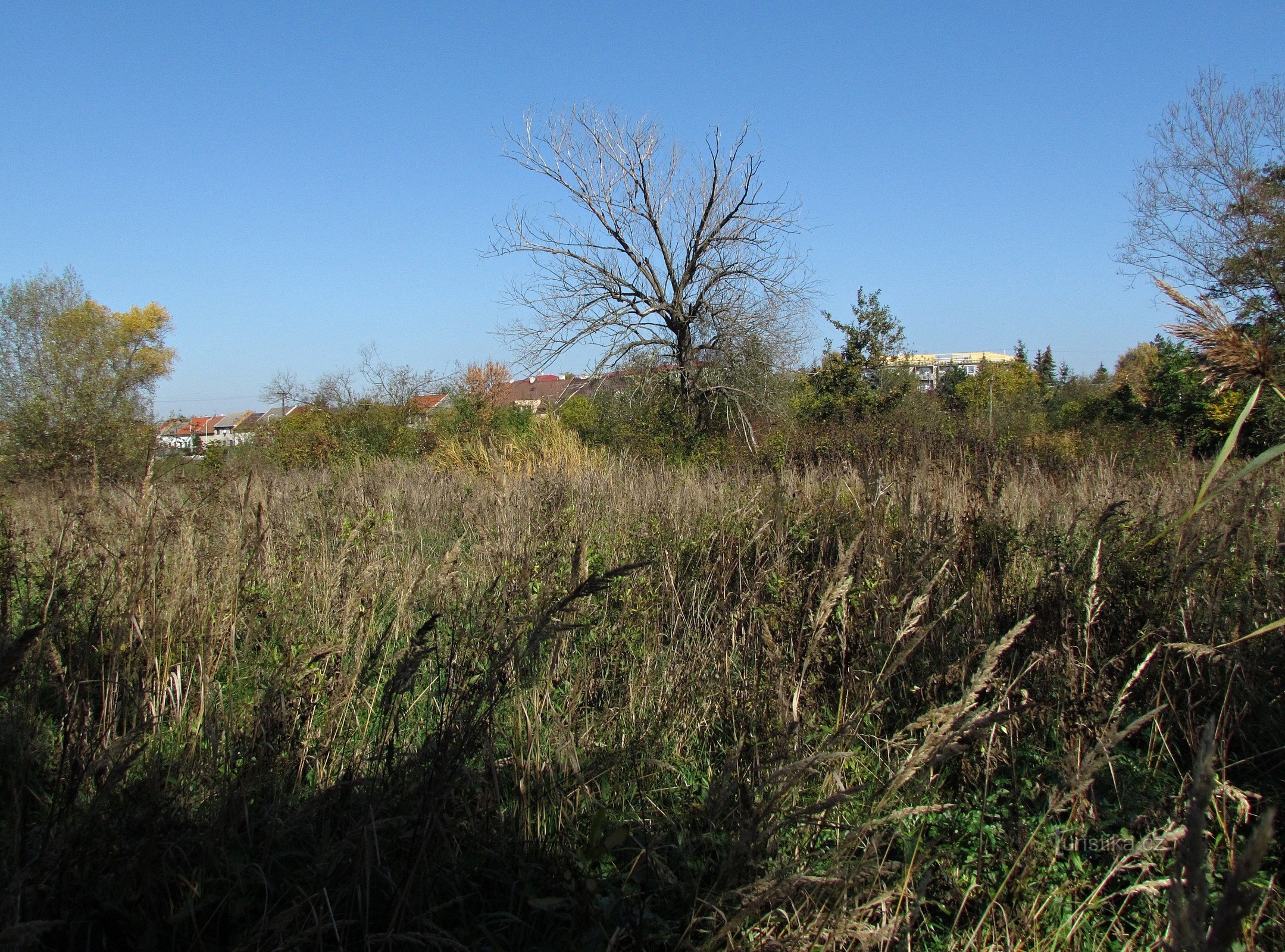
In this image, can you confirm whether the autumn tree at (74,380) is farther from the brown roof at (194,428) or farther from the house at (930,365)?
the house at (930,365)

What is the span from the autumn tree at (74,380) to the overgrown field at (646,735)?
1.35 meters

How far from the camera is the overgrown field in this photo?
4.98ft

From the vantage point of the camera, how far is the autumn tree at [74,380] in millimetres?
13016

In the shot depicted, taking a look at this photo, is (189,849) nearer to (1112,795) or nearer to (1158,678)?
(1112,795)

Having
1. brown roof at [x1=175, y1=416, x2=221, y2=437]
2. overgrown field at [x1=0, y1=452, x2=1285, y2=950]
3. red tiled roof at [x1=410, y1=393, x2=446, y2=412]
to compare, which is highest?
red tiled roof at [x1=410, y1=393, x2=446, y2=412]

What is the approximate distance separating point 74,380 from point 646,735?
113ft

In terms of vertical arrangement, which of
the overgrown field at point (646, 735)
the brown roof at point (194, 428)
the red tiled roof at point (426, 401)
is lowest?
the overgrown field at point (646, 735)

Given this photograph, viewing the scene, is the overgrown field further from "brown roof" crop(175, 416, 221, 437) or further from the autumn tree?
"brown roof" crop(175, 416, 221, 437)

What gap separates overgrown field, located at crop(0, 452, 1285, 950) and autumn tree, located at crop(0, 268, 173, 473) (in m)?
1.35

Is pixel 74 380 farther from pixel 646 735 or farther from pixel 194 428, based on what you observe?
pixel 646 735

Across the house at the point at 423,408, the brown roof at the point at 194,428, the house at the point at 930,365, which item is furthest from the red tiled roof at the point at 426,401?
the house at the point at 930,365

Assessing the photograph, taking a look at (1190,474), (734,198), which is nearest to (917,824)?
(1190,474)

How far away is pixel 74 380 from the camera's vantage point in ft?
93.8

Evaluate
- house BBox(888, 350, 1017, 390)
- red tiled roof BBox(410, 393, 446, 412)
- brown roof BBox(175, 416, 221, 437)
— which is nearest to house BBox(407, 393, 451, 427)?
red tiled roof BBox(410, 393, 446, 412)
